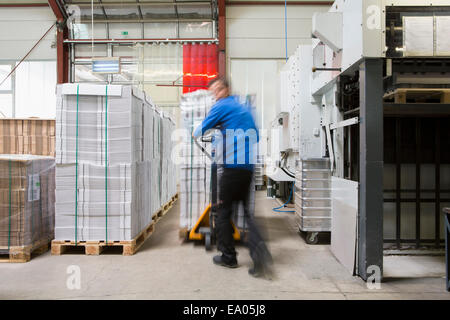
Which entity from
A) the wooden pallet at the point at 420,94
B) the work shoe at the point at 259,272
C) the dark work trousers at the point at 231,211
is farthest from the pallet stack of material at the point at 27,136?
the wooden pallet at the point at 420,94

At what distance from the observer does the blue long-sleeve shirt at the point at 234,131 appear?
328 centimetres

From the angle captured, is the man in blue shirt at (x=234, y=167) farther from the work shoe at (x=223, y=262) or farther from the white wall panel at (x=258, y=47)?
the white wall panel at (x=258, y=47)

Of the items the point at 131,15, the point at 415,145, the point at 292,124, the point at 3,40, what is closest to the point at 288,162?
the point at 292,124

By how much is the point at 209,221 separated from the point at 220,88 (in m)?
1.89

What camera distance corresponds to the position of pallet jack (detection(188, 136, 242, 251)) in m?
4.00

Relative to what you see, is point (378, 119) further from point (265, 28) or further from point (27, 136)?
point (265, 28)

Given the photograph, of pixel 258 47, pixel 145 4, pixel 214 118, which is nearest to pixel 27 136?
pixel 214 118

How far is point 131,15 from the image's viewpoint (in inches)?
390

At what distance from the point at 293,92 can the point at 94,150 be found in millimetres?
3689

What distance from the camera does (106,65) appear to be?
307 inches

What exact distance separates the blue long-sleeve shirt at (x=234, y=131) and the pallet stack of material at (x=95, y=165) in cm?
113

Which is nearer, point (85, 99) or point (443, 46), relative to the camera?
point (443, 46)

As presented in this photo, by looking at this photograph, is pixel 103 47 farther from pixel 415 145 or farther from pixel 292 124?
pixel 415 145

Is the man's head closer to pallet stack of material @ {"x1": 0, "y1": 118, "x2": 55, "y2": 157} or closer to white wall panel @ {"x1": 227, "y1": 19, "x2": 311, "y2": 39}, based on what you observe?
pallet stack of material @ {"x1": 0, "y1": 118, "x2": 55, "y2": 157}
